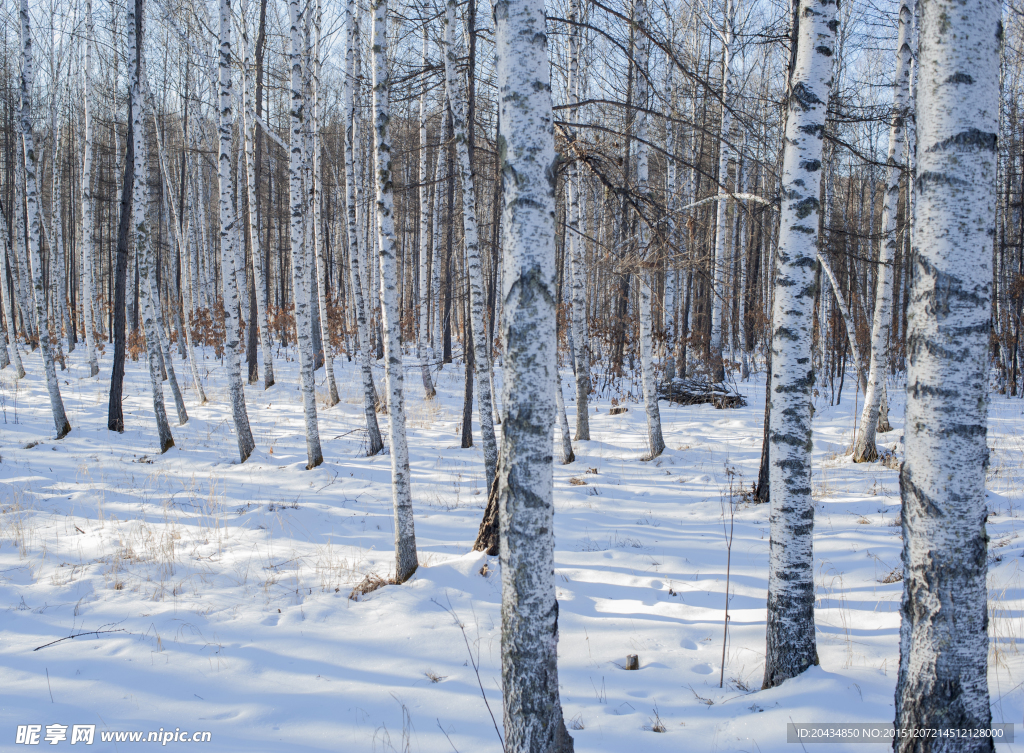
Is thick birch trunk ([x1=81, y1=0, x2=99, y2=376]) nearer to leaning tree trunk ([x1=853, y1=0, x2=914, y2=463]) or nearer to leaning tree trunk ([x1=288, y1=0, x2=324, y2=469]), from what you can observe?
leaning tree trunk ([x1=288, y1=0, x2=324, y2=469])

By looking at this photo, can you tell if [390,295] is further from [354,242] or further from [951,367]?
[354,242]

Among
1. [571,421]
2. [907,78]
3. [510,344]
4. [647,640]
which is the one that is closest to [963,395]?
[510,344]

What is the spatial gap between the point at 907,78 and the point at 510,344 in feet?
28.3

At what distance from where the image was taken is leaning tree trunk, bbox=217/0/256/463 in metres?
8.27

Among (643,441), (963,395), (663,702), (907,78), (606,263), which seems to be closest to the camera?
(963,395)

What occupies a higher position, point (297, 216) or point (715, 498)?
point (297, 216)

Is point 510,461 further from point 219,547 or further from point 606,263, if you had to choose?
point 219,547

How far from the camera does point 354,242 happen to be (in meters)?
12.2

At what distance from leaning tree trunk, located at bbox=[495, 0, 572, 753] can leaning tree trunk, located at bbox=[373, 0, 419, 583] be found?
256 centimetres

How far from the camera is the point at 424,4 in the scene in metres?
8.11

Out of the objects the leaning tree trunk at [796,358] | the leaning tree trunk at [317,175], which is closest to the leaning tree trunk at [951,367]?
the leaning tree trunk at [796,358]

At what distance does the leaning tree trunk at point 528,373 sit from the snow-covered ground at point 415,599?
848 mm

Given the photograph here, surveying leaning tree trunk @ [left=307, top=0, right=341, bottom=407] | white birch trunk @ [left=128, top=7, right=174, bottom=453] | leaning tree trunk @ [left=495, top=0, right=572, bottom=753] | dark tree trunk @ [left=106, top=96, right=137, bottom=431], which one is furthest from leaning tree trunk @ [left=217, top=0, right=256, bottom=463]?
leaning tree trunk @ [left=495, top=0, right=572, bottom=753]

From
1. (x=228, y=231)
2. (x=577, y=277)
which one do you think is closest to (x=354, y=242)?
(x=228, y=231)
